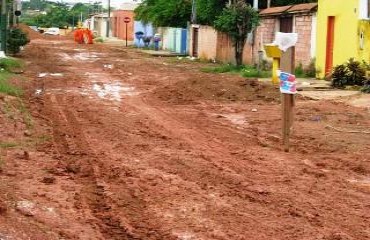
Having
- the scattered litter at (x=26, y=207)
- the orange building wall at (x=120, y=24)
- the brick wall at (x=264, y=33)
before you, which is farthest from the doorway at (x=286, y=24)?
the orange building wall at (x=120, y=24)

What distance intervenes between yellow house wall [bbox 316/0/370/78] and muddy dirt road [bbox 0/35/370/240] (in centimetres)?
589

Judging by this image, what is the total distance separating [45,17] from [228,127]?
10966 centimetres

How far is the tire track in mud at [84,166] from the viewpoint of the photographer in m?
5.87

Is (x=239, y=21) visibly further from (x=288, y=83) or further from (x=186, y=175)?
(x=186, y=175)

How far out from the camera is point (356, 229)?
5816 millimetres

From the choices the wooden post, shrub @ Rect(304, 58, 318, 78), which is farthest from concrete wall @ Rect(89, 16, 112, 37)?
the wooden post

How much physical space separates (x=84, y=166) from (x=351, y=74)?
12.6 metres

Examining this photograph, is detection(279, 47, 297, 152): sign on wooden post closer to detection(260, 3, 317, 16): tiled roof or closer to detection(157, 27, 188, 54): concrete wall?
detection(260, 3, 317, 16): tiled roof

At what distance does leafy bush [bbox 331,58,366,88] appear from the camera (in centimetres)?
1931

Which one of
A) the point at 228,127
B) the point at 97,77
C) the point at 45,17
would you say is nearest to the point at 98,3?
the point at 45,17

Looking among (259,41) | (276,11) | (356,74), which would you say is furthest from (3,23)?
(356,74)

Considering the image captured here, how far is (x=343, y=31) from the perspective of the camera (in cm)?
2159

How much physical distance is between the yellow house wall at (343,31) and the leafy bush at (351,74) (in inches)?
31.5

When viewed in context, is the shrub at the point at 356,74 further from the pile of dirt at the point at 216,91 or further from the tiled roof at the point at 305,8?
the tiled roof at the point at 305,8
